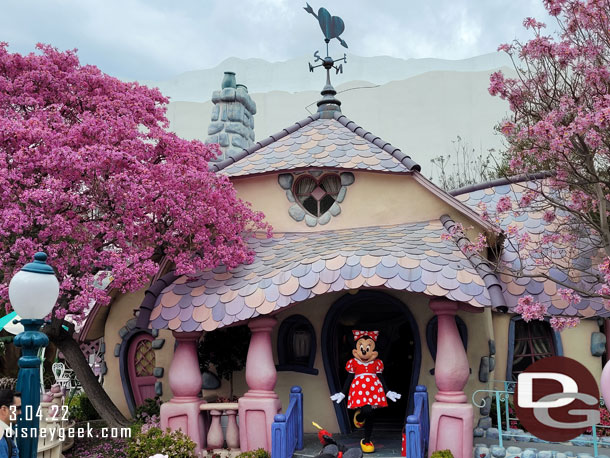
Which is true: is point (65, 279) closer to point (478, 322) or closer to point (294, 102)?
point (478, 322)

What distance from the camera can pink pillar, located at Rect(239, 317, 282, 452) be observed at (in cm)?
903

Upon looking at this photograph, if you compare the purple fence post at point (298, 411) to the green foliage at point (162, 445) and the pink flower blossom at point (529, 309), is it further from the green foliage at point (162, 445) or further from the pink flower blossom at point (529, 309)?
the pink flower blossom at point (529, 309)

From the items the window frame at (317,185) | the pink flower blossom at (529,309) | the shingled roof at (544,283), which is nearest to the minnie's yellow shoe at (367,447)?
the pink flower blossom at (529,309)

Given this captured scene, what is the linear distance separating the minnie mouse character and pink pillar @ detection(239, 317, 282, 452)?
981 millimetres

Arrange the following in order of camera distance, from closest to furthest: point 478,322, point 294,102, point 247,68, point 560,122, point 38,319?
point 38,319 < point 560,122 < point 478,322 < point 294,102 < point 247,68

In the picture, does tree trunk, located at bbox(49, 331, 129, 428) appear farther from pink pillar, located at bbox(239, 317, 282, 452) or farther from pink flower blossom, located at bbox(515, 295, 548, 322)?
pink flower blossom, located at bbox(515, 295, 548, 322)

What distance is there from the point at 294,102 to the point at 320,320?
36.4 meters

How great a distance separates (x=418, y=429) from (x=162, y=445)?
376cm

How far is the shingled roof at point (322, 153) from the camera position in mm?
11242

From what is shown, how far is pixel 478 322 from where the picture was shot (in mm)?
10539

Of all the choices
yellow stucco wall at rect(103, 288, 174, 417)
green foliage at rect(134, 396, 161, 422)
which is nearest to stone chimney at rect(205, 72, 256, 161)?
yellow stucco wall at rect(103, 288, 174, 417)

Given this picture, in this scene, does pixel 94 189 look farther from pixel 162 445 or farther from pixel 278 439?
pixel 278 439

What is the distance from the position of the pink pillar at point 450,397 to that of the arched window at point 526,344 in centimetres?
298

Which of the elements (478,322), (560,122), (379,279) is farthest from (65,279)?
(560,122)
